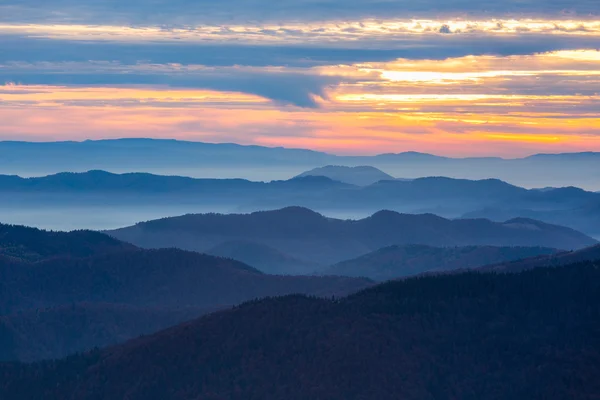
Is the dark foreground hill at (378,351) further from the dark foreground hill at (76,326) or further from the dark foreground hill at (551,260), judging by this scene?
the dark foreground hill at (76,326)

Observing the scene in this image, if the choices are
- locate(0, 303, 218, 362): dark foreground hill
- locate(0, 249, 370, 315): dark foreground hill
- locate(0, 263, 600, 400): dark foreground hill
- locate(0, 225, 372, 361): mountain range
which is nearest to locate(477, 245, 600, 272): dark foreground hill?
locate(0, 225, 372, 361): mountain range

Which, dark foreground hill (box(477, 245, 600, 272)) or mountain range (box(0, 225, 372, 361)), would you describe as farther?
mountain range (box(0, 225, 372, 361))

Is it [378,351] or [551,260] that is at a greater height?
[551,260]

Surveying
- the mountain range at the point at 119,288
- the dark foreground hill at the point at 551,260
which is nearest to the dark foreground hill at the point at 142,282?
the mountain range at the point at 119,288

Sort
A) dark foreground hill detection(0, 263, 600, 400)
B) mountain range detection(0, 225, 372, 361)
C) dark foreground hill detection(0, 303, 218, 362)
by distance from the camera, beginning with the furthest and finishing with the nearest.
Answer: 1. mountain range detection(0, 225, 372, 361)
2. dark foreground hill detection(0, 303, 218, 362)
3. dark foreground hill detection(0, 263, 600, 400)

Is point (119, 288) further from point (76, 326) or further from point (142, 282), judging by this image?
point (76, 326)

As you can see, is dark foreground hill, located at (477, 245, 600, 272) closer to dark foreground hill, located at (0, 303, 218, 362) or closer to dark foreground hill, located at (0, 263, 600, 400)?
dark foreground hill, located at (0, 303, 218, 362)

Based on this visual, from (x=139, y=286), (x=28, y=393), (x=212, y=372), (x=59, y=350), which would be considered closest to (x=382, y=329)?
(x=212, y=372)

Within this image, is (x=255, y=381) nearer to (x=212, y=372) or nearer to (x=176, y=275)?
(x=212, y=372)

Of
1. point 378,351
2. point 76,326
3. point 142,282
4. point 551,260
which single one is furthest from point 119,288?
point 378,351
